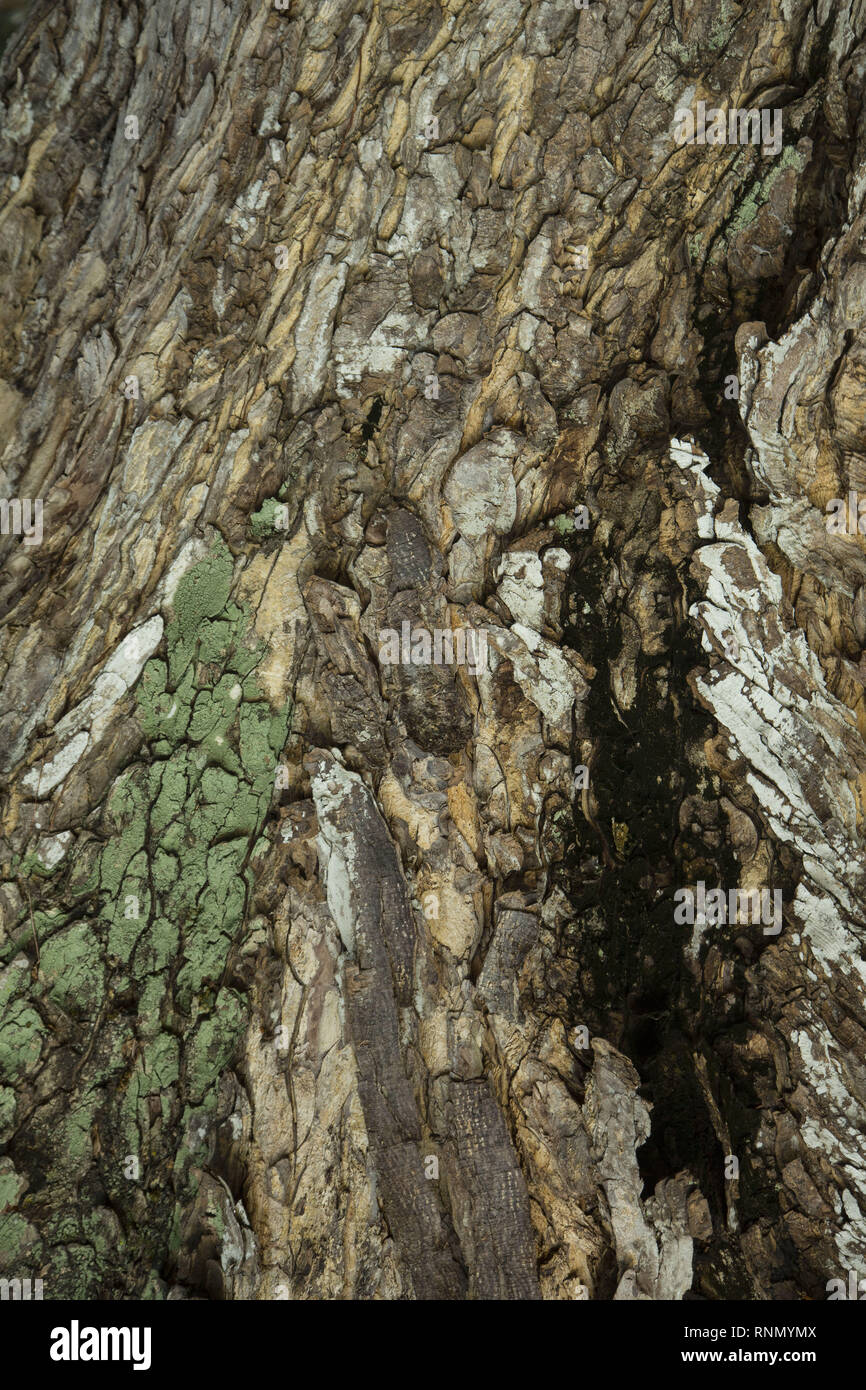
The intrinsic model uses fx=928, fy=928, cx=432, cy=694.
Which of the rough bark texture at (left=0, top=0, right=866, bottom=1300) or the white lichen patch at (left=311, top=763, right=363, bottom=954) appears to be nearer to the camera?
the rough bark texture at (left=0, top=0, right=866, bottom=1300)

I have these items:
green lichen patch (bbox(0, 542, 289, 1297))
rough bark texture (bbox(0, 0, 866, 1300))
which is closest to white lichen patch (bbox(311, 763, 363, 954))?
rough bark texture (bbox(0, 0, 866, 1300))

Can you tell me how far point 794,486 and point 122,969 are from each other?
2.50 meters

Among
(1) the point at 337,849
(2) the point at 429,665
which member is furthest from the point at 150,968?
(2) the point at 429,665

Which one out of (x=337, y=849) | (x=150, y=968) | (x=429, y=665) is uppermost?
(x=429, y=665)

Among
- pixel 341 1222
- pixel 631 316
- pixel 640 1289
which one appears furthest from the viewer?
pixel 631 316

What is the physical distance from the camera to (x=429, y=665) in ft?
9.64

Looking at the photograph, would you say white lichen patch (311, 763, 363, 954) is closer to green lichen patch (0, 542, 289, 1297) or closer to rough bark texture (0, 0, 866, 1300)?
rough bark texture (0, 0, 866, 1300)

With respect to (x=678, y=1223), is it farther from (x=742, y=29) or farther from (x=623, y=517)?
(x=742, y=29)

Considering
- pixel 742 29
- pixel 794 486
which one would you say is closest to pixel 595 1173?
pixel 794 486

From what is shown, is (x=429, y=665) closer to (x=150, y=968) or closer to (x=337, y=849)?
(x=337, y=849)

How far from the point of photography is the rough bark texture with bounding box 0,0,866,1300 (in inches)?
106

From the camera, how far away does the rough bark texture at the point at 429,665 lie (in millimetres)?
2705

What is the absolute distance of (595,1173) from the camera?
106 inches
